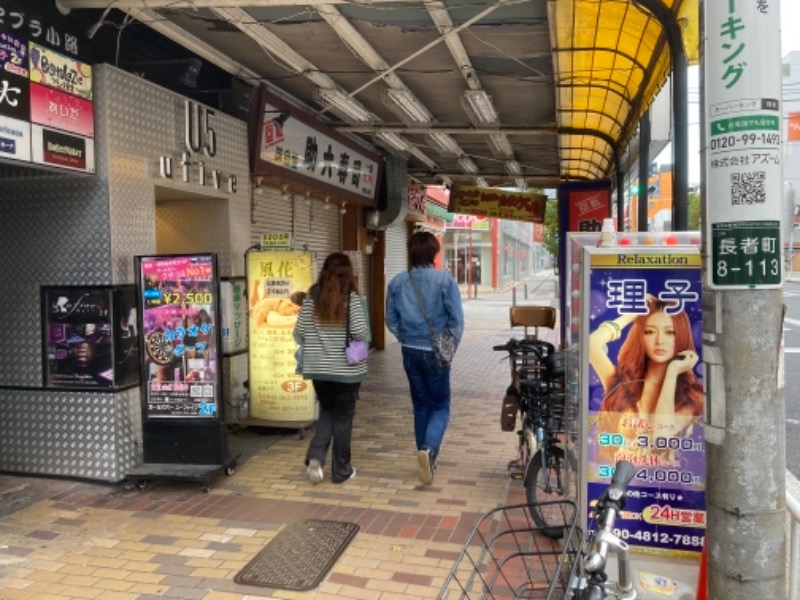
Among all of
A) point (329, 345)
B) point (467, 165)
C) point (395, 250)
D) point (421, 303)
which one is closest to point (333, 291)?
point (329, 345)

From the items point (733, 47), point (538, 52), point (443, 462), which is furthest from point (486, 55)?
point (733, 47)

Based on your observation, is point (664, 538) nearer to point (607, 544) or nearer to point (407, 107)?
point (607, 544)

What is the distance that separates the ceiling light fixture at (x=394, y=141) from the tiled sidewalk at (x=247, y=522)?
4978 millimetres

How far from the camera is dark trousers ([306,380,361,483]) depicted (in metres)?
5.39

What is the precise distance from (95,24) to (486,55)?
11.2 feet

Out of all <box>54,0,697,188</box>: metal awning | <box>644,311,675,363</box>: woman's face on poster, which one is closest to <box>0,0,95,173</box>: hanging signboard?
<box>54,0,697,188</box>: metal awning

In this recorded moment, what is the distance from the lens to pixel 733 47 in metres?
2.06

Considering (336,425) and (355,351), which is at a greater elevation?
(355,351)

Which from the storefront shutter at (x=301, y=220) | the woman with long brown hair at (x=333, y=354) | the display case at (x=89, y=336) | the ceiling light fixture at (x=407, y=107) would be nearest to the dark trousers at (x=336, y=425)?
the woman with long brown hair at (x=333, y=354)

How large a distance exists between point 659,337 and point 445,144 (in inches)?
314

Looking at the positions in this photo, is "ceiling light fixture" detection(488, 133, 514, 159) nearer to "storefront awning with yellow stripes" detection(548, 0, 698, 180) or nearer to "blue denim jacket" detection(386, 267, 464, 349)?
"storefront awning with yellow stripes" detection(548, 0, 698, 180)

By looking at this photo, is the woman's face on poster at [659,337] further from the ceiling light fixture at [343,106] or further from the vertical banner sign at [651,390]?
the ceiling light fixture at [343,106]

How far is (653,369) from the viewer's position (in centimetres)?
320

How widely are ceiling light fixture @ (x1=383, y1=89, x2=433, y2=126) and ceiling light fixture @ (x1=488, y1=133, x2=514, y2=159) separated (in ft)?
3.63
